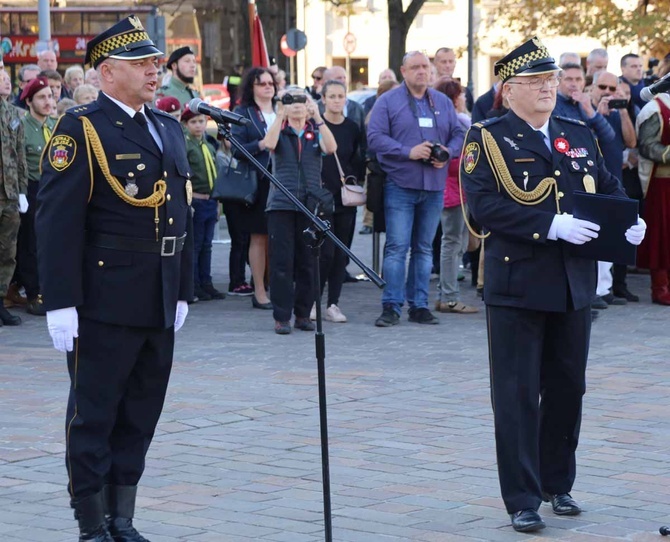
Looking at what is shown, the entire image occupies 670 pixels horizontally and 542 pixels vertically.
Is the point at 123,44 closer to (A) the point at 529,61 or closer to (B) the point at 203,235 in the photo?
(A) the point at 529,61

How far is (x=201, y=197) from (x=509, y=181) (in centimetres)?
743

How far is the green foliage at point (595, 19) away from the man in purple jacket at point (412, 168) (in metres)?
17.3

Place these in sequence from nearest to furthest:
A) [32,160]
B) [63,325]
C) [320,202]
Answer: [63,325] < [320,202] < [32,160]

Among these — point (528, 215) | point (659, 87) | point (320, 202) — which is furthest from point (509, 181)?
point (320, 202)

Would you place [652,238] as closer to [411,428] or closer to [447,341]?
[447,341]

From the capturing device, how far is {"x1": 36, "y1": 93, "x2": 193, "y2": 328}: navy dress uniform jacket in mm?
5273

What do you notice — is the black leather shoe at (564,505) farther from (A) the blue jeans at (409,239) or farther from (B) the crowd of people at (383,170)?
(A) the blue jeans at (409,239)

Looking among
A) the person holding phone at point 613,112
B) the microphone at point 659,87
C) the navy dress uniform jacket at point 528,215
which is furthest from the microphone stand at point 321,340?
the person holding phone at point 613,112

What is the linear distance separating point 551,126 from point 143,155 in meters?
1.73

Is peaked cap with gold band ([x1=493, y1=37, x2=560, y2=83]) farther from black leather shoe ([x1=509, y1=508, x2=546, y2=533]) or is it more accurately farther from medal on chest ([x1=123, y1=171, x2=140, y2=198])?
black leather shoe ([x1=509, y1=508, x2=546, y2=533])

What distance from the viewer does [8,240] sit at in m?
11.6

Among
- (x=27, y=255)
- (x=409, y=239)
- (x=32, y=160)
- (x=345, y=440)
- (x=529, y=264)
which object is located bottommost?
(x=345, y=440)

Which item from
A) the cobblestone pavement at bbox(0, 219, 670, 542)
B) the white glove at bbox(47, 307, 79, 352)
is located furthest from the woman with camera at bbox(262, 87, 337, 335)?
the white glove at bbox(47, 307, 79, 352)

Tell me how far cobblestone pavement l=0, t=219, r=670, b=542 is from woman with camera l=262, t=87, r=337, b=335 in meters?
0.36
